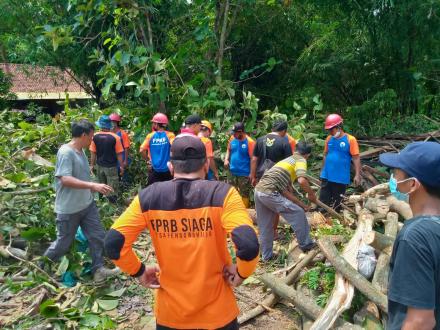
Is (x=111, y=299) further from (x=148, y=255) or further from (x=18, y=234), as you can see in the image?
(x=18, y=234)

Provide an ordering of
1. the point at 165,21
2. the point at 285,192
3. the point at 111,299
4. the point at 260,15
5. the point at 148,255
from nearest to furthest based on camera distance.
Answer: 1. the point at 111,299
2. the point at 285,192
3. the point at 148,255
4. the point at 165,21
5. the point at 260,15

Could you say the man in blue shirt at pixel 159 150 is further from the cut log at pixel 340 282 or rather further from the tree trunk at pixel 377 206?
the cut log at pixel 340 282

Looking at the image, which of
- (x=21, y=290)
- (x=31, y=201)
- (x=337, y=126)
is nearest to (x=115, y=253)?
(x=21, y=290)

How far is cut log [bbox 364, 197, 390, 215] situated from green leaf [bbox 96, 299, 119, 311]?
137 inches

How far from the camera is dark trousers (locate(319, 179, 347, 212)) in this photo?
6906mm

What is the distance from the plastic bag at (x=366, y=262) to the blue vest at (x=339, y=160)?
247 cm

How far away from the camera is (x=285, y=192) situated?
18.4 feet

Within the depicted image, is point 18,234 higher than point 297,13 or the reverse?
the reverse

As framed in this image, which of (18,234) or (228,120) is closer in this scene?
(18,234)

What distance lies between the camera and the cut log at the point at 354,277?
3717 mm

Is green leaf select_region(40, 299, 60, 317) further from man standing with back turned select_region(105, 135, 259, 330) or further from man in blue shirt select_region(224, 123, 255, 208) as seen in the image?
man in blue shirt select_region(224, 123, 255, 208)

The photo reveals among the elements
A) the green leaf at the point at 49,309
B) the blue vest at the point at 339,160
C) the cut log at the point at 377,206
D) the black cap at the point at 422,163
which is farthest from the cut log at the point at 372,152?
the black cap at the point at 422,163

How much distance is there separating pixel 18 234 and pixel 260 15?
918 centimetres

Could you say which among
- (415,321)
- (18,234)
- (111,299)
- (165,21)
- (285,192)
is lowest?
(111,299)
